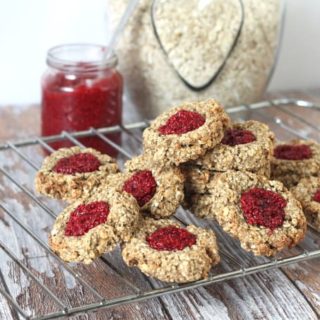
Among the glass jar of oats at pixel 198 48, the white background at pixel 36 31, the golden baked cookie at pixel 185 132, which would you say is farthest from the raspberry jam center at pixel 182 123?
the white background at pixel 36 31

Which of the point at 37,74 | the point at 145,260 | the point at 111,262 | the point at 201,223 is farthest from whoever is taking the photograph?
the point at 37,74

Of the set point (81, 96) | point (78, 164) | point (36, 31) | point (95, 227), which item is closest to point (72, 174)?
point (78, 164)

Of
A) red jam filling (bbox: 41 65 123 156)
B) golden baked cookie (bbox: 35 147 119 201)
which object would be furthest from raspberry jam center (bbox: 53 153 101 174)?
red jam filling (bbox: 41 65 123 156)

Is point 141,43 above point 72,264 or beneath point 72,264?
above

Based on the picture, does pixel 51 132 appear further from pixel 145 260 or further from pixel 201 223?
pixel 145 260

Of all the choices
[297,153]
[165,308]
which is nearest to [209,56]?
[297,153]

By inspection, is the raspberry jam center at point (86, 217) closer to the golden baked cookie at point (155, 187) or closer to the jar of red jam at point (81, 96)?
the golden baked cookie at point (155, 187)

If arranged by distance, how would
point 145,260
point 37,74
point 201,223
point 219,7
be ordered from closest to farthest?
point 145,260 → point 201,223 → point 219,7 → point 37,74

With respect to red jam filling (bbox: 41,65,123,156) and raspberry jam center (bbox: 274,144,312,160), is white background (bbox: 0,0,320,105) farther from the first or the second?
raspberry jam center (bbox: 274,144,312,160)
